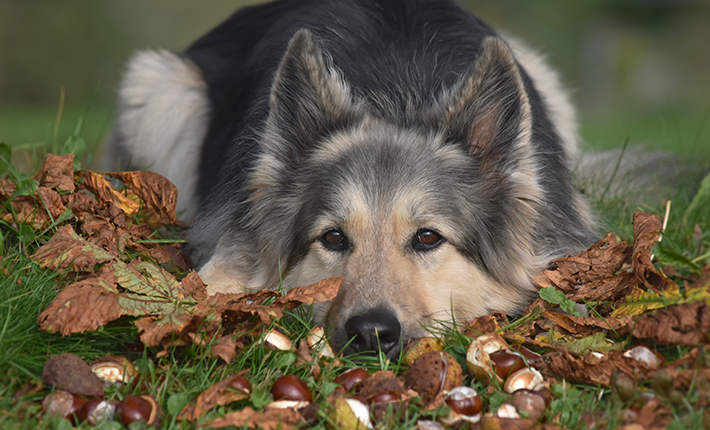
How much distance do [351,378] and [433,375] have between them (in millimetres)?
330

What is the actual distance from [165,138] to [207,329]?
120 inches

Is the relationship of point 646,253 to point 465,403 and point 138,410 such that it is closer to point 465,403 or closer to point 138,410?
point 465,403

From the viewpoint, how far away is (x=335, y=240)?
3.29 meters

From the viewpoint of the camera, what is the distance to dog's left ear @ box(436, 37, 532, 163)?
3.10m

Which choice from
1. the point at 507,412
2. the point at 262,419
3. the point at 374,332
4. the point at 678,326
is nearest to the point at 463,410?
the point at 507,412

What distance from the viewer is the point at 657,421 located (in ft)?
6.89

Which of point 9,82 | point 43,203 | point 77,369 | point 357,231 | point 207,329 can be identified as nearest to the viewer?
point 77,369

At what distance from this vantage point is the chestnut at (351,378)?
2.50m

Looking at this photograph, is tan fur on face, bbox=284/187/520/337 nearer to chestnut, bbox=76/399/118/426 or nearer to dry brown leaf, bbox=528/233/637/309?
dry brown leaf, bbox=528/233/637/309

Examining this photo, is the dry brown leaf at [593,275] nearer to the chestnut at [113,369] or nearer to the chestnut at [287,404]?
the chestnut at [287,404]

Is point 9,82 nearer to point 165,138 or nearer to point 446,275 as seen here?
point 165,138

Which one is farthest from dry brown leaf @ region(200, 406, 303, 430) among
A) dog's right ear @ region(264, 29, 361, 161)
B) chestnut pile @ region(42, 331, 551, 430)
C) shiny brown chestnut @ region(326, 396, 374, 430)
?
dog's right ear @ region(264, 29, 361, 161)

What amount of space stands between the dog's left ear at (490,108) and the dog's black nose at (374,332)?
114cm

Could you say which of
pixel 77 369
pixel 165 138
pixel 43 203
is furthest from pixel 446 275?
pixel 165 138
